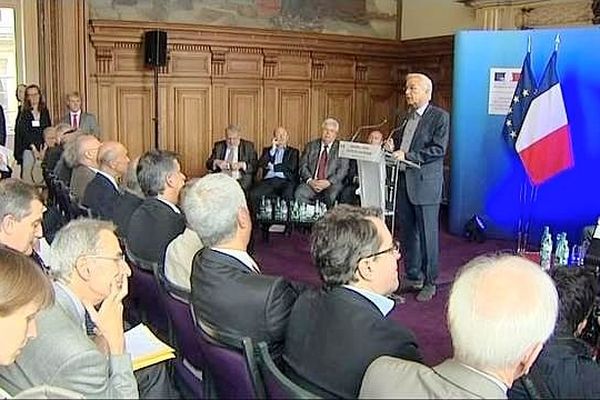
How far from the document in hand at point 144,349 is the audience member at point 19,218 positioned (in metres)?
0.78

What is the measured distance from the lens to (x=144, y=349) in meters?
2.55

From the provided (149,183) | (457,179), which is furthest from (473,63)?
(149,183)

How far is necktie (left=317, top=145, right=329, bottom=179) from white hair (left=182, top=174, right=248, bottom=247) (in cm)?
496

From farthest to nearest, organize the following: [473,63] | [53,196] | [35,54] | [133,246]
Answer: [35,54] < [473,63] < [53,196] < [133,246]

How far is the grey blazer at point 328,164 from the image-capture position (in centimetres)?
777

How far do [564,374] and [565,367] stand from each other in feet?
0.08

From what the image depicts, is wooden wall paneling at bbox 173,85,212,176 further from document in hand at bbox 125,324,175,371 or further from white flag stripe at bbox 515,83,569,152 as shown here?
document in hand at bbox 125,324,175,371

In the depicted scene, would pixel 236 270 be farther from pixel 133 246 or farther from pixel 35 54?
pixel 35 54

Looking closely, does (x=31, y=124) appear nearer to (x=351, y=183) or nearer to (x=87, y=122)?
(x=87, y=122)

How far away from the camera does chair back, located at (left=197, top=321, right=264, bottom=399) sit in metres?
2.04

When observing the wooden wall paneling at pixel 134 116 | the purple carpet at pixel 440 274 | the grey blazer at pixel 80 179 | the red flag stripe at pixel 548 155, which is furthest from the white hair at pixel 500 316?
the wooden wall paneling at pixel 134 116

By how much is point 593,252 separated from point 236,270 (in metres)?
2.29

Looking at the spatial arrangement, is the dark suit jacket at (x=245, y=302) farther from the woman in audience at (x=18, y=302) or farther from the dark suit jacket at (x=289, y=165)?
the dark suit jacket at (x=289, y=165)

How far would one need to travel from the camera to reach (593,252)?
13.0ft
